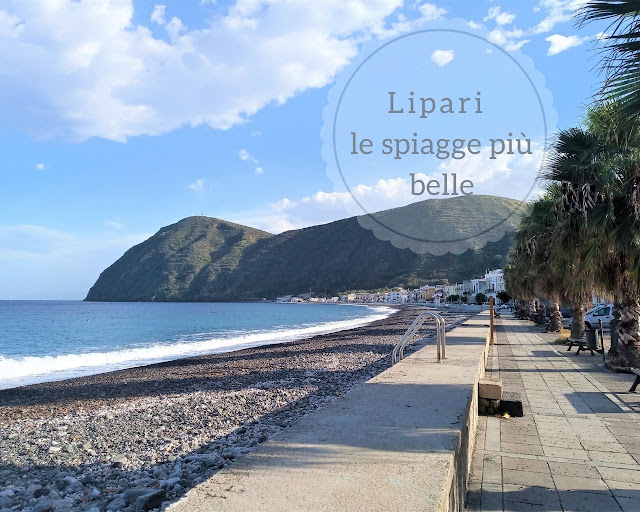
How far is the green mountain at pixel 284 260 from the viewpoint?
404 feet

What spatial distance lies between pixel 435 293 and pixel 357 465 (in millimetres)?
51597

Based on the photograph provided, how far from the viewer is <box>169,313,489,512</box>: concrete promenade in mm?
2191

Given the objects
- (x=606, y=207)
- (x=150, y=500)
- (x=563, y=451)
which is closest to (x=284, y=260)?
(x=606, y=207)

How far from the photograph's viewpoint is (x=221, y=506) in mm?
2135

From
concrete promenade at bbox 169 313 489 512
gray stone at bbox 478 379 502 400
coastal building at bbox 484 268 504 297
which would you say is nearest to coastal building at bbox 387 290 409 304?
coastal building at bbox 484 268 504 297

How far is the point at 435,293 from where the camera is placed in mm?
52719

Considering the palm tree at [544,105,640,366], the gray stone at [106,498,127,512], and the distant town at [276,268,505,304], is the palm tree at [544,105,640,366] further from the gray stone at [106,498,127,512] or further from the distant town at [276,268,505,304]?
the distant town at [276,268,505,304]

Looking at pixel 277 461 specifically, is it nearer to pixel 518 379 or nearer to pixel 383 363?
pixel 518 379

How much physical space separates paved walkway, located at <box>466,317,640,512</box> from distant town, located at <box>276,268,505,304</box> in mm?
41441

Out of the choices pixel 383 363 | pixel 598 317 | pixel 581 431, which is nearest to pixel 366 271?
pixel 598 317

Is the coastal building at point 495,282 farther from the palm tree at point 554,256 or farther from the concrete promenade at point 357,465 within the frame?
the concrete promenade at point 357,465

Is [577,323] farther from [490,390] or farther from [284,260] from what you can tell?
[284,260]

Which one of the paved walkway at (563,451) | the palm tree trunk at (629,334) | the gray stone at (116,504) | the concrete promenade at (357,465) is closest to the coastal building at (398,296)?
the palm tree trunk at (629,334)

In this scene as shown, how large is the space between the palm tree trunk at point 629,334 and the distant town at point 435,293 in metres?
39.1
